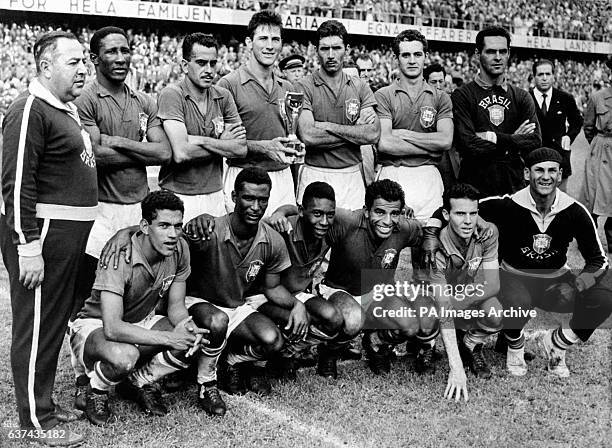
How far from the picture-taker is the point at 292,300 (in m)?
4.61

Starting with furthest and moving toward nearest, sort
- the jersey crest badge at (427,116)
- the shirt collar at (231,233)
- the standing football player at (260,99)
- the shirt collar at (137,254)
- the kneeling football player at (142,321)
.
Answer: the jersey crest badge at (427,116), the standing football player at (260,99), the shirt collar at (231,233), the shirt collar at (137,254), the kneeling football player at (142,321)

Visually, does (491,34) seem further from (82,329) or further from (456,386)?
(82,329)

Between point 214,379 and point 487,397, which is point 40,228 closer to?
point 214,379

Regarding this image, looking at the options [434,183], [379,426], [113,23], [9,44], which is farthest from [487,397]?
[113,23]

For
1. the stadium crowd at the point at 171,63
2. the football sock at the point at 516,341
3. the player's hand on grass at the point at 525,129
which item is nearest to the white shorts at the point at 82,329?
the football sock at the point at 516,341

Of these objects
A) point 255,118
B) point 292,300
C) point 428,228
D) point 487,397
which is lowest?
point 487,397

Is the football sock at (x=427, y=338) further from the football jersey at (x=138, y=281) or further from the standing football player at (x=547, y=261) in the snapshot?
the football jersey at (x=138, y=281)

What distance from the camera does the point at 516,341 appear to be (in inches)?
198

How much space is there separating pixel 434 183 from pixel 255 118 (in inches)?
60.8

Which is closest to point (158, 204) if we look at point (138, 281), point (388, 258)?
point (138, 281)

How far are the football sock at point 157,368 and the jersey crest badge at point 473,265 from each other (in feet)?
6.93

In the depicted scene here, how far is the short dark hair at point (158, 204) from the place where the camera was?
3959mm

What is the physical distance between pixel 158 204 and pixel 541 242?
2860mm

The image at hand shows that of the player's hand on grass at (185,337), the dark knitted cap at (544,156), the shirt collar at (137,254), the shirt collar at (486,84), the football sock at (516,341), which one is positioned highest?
the shirt collar at (486,84)
